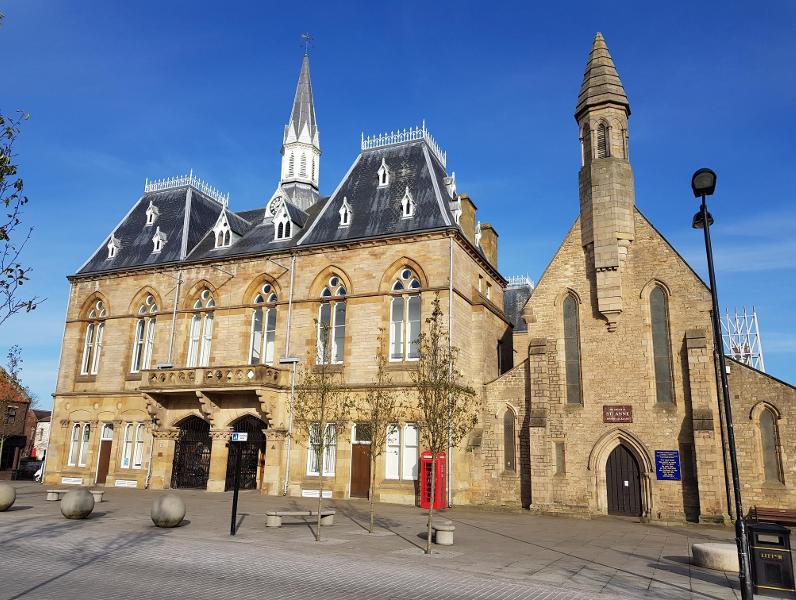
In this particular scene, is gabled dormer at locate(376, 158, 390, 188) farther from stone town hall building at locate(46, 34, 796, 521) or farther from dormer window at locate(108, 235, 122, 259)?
dormer window at locate(108, 235, 122, 259)

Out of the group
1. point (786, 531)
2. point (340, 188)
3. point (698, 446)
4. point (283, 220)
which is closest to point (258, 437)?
point (283, 220)

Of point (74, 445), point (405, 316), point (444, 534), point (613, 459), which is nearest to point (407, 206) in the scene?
point (405, 316)

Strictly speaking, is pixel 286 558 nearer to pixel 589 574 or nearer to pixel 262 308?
pixel 589 574

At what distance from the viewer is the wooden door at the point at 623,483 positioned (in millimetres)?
24859

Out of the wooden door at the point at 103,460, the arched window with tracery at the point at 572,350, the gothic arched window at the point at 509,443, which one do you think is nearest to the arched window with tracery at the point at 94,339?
the wooden door at the point at 103,460

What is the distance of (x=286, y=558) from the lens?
44.1ft

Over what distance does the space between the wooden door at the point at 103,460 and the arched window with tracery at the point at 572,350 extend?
82.4ft

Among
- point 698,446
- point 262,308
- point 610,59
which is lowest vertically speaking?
point 698,446

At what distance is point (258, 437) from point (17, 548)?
18.2 m

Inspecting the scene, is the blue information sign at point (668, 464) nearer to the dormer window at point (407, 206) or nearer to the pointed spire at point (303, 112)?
the dormer window at point (407, 206)

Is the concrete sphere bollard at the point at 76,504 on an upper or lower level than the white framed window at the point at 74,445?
lower

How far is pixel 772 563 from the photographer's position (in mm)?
11539

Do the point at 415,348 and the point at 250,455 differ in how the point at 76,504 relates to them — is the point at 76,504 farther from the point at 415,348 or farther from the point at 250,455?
the point at 415,348

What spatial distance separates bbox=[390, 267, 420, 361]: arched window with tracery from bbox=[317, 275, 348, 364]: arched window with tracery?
2672 millimetres
